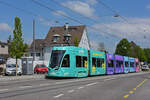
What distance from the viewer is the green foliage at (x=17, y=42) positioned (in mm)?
31406

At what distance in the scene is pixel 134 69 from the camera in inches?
2051

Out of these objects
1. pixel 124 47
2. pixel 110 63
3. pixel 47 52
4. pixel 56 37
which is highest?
pixel 56 37

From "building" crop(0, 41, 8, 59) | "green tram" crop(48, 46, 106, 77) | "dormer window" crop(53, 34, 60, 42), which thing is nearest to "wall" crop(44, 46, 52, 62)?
"dormer window" crop(53, 34, 60, 42)

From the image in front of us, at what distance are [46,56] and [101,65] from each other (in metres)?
40.1

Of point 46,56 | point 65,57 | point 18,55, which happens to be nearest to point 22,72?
point 18,55

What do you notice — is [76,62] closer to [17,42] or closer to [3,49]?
[17,42]

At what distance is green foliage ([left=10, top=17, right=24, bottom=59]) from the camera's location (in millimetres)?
31406

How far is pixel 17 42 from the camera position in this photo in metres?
31.8

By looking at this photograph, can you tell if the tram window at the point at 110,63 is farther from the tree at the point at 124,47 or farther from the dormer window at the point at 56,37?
the tree at the point at 124,47

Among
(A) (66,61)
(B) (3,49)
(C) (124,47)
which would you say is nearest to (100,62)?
(A) (66,61)

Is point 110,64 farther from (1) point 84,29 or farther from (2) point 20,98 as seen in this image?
(1) point 84,29

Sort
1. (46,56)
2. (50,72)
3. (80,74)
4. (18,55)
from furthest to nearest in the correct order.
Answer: (46,56) < (18,55) < (80,74) < (50,72)

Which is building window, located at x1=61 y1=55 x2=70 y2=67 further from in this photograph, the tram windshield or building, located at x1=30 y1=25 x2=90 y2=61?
building, located at x1=30 y1=25 x2=90 y2=61

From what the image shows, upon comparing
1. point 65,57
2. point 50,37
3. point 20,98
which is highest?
point 50,37
